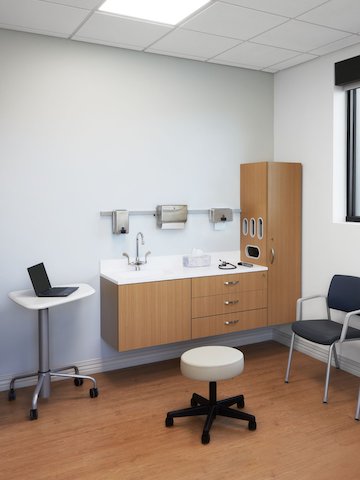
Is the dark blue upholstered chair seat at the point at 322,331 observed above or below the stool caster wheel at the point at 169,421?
above

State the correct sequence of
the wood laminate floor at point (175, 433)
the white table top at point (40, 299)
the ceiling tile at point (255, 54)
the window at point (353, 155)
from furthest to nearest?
the window at point (353, 155) < the ceiling tile at point (255, 54) < the white table top at point (40, 299) < the wood laminate floor at point (175, 433)

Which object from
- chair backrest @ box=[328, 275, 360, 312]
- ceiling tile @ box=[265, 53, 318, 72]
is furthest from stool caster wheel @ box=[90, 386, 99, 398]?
ceiling tile @ box=[265, 53, 318, 72]

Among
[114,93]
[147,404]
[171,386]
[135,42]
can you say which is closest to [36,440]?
[147,404]

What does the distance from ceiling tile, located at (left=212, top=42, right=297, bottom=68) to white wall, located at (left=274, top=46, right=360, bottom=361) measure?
308mm

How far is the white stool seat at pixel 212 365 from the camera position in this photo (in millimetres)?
2789

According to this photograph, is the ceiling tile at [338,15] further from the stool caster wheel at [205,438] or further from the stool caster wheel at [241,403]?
the stool caster wheel at [205,438]

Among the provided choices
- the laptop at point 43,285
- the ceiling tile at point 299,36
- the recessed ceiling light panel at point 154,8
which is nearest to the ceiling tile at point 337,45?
the ceiling tile at point 299,36

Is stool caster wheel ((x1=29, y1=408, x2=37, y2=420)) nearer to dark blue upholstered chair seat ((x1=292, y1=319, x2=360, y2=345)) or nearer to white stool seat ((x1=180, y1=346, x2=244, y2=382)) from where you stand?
white stool seat ((x1=180, y1=346, x2=244, y2=382))

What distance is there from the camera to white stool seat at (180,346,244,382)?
9.15ft

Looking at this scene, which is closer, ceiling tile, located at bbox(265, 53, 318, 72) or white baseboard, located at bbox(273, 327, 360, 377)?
white baseboard, located at bbox(273, 327, 360, 377)

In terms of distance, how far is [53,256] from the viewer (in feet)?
12.0

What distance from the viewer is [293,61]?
4.16 m

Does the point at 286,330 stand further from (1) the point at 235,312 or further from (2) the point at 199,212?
(2) the point at 199,212

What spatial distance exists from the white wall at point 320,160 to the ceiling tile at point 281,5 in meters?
0.90
